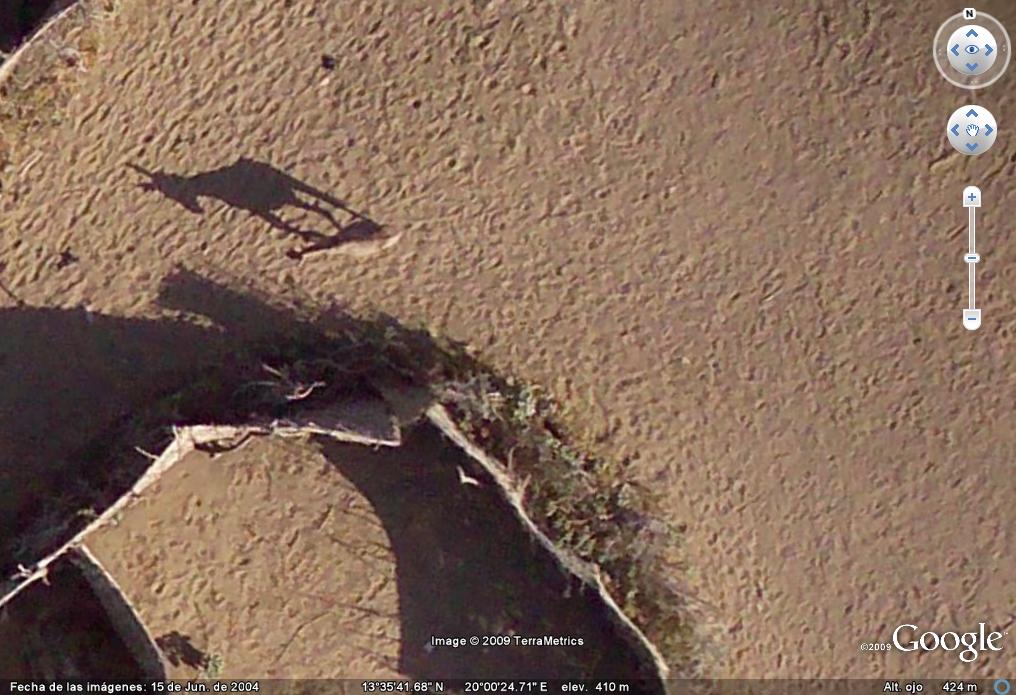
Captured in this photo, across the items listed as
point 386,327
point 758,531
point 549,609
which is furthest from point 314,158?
point 758,531

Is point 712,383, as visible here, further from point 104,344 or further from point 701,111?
point 104,344

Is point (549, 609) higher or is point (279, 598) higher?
point (279, 598)

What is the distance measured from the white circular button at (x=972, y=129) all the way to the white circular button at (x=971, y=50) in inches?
8.5

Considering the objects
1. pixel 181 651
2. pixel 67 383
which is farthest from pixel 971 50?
pixel 181 651

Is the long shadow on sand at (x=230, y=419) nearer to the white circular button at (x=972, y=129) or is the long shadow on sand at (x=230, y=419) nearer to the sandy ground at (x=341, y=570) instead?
the sandy ground at (x=341, y=570)

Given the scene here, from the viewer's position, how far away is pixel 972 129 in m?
5.46

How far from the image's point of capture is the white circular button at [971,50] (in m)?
5.40

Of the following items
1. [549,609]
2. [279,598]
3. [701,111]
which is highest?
[701,111]

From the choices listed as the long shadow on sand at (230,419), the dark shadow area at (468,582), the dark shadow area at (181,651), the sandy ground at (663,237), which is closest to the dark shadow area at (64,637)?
the dark shadow area at (181,651)

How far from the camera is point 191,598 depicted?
5578 millimetres

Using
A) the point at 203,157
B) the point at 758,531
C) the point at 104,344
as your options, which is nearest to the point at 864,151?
the point at 758,531

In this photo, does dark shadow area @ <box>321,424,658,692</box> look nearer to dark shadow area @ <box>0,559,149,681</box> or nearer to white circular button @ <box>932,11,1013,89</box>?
dark shadow area @ <box>0,559,149,681</box>

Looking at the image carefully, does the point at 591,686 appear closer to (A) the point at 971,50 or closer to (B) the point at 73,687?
(B) the point at 73,687

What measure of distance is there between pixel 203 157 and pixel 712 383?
3.08 m
